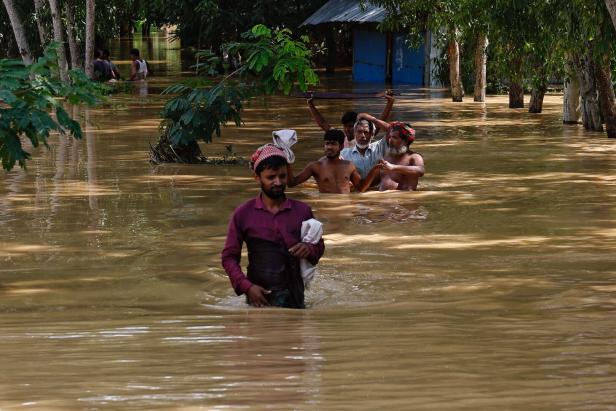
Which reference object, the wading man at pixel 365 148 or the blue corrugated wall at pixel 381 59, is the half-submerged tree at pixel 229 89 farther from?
the blue corrugated wall at pixel 381 59

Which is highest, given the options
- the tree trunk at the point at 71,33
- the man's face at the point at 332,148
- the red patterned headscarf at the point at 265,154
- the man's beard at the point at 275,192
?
the tree trunk at the point at 71,33

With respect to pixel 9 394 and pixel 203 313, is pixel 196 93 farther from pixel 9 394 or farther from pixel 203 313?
pixel 9 394

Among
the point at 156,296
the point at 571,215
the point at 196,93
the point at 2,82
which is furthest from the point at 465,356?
the point at 196,93

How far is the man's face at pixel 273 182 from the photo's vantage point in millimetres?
7113

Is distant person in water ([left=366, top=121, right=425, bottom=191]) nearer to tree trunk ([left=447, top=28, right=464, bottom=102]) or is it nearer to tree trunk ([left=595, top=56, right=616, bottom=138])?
tree trunk ([left=595, top=56, right=616, bottom=138])

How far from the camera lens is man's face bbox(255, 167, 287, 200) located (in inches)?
280

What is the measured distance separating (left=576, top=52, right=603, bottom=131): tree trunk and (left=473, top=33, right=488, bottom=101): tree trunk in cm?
533

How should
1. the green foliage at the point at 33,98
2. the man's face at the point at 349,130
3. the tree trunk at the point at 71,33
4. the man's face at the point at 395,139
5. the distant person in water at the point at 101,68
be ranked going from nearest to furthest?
the green foliage at the point at 33,98, the man's face at the point at 395,139, the man's face at the point at 349,130, the tree trunk at the point at 71,33, the distant person in water at the point at 101,68

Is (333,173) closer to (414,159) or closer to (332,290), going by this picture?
(414,159)

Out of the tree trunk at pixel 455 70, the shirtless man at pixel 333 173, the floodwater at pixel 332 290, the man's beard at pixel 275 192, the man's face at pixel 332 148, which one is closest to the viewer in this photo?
the floodwater at pixel 332 290

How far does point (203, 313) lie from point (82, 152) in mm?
11897

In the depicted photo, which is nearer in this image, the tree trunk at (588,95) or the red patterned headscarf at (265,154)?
the red patterned headscarf at (265,154)

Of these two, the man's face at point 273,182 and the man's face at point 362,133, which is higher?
the man's face at point 273,182

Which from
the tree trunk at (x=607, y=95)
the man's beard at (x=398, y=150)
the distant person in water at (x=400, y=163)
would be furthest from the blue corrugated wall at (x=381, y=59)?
the man's beard at (x=398, y=150)
